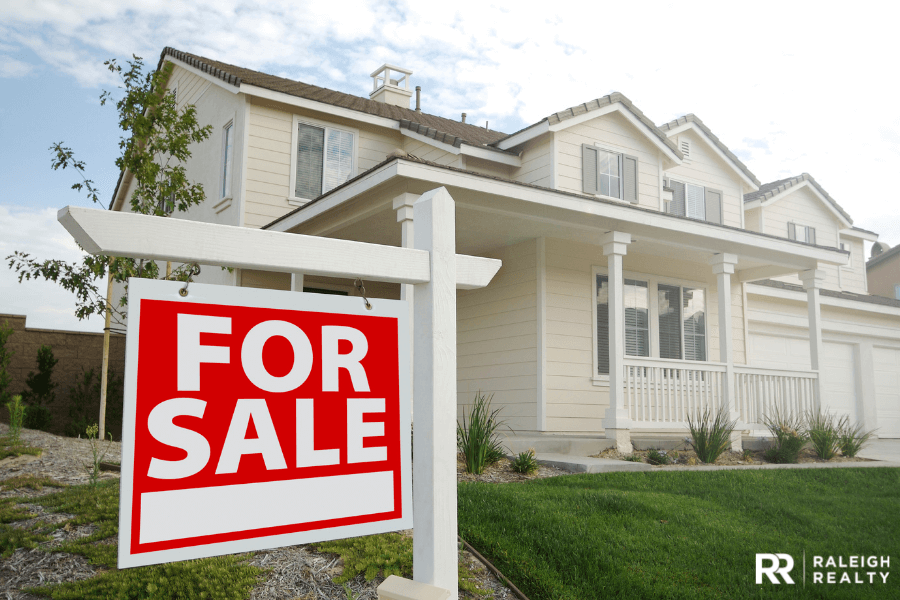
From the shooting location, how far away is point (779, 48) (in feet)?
31.6

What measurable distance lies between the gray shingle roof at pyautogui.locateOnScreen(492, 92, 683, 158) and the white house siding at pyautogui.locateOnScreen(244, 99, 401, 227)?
142 inches

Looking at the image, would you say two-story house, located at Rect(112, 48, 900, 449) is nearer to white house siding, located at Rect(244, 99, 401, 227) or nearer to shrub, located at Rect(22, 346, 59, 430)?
white house siding, located at Rect(244, 99, 401, 227)

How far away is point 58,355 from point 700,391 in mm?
10361

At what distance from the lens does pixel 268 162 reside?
35.2 ft

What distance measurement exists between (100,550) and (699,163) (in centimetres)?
1283

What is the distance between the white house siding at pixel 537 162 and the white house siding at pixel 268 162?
365 centimetres

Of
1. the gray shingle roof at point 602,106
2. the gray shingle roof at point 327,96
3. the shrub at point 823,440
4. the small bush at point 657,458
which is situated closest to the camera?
the small bush at point 657,458

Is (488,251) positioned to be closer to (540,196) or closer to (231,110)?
(540,196)

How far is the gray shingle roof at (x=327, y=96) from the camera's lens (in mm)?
10992

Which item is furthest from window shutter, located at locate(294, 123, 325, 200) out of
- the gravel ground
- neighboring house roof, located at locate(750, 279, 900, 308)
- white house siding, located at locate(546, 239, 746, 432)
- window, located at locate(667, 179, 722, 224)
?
neighboring house roof, located at locate(750, 279, 900, 308)

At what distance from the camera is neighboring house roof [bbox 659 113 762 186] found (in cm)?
1309

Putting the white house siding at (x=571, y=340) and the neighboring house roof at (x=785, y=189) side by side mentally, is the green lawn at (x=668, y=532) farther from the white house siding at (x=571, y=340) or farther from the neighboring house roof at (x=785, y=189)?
the neighboring house roof at (x=785, y=189)

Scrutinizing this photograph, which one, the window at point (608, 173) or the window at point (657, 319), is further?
the window at point (608, 173)
